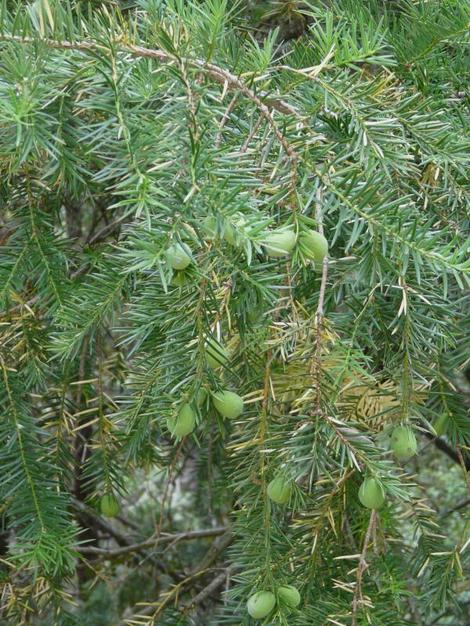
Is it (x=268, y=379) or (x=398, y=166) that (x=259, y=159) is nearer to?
(x=398, y=166)

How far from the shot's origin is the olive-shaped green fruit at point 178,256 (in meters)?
0.75

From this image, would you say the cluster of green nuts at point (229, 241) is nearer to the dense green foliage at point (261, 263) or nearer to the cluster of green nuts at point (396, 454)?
the dense green foliage at point (261, 263)

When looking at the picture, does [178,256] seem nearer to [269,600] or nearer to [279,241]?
[279,241]

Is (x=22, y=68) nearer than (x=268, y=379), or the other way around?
(x=22, y=68)

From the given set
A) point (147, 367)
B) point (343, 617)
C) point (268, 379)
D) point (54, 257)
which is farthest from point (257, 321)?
point (54, 257)

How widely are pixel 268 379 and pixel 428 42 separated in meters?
0.57

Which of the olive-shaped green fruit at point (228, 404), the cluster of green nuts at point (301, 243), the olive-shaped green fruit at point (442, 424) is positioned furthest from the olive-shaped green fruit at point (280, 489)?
the olive-shaped green fruit at point (442, 424)

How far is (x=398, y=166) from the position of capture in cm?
101

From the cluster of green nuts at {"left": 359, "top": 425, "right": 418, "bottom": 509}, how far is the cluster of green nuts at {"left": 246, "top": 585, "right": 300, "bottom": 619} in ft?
0.56

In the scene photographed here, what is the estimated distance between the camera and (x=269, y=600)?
43.5 inches

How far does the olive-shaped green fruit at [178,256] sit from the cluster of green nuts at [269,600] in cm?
53

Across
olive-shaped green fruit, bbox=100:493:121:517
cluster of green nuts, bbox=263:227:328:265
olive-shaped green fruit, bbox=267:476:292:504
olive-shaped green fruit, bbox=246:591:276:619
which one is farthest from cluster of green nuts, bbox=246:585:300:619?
olive-shaped green fruit, bbox=100:493:121:517

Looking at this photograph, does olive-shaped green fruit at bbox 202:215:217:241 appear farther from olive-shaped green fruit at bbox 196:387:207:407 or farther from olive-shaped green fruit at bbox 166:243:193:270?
olive-shaped green fruit at bbox 196:387:207:407

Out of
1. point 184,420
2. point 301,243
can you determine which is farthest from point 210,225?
point 184,420
